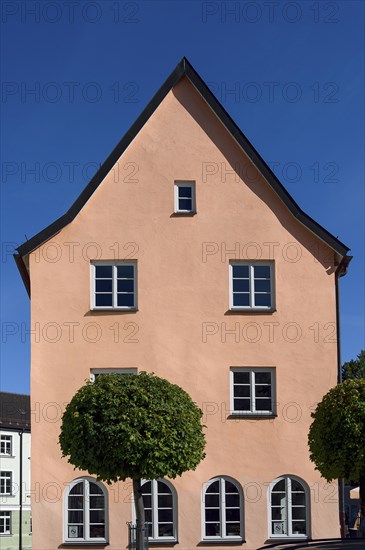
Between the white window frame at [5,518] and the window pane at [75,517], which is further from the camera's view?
the white window frame at [5,518]

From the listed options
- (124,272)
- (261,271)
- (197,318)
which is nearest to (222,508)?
(197,318)

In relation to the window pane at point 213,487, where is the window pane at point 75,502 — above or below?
below

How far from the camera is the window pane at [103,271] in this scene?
98.7 feet

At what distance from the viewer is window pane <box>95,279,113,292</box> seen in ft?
98.4

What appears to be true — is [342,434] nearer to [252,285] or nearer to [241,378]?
[241,378]

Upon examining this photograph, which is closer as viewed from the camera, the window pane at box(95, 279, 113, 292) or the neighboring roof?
the window pane at box(95, 279, 113, 292)

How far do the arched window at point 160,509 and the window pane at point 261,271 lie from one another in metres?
7.64

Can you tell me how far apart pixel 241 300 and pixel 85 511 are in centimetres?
874

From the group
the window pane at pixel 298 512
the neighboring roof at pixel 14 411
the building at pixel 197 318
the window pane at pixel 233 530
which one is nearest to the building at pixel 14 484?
the neighboring roof at pixel 14 411

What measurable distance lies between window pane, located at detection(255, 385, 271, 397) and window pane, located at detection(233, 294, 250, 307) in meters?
2.86

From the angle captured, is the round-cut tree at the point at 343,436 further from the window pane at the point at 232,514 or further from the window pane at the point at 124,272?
the window pane at the point at 124,272

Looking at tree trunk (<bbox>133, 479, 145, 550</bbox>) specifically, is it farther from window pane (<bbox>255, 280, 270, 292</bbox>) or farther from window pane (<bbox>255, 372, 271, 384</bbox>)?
window pane (<bbox>255, 280, 270, 292</bbox>)

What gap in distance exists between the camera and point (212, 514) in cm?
2905

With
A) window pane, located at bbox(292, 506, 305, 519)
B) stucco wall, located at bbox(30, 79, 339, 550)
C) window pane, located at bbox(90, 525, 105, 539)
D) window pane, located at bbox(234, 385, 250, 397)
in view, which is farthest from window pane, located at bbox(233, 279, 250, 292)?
window pane, located at bbox(90, 525, 105, 539)
